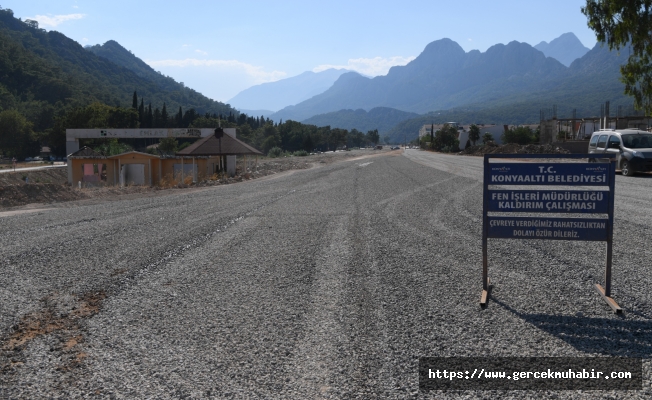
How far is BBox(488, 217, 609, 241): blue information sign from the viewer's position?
661cm

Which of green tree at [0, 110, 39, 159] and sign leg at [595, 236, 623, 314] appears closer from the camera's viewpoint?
sign leg at [595, 236, 623, 314]

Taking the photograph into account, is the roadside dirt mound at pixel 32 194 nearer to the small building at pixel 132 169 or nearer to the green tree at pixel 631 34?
the small building at pixel 132 169

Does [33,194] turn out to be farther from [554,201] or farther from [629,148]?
[629,148]

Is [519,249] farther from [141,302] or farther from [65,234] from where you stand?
[65,234]

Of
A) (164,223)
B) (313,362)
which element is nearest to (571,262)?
(313,362)

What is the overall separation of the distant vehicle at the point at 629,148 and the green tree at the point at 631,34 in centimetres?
525

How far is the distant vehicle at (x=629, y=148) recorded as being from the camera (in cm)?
2483

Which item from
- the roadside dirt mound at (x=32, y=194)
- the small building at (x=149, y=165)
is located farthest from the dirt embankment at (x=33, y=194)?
the small building at (x=149, y=165)

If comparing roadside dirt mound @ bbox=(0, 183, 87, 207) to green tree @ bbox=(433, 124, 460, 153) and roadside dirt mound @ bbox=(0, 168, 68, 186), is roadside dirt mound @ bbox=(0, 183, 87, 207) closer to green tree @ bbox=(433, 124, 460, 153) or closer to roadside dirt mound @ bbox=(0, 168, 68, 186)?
roadside dirt mound @ bbox=(0, 168, 68, 186)

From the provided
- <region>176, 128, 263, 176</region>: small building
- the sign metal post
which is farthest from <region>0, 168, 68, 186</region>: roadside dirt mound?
the sign metal post

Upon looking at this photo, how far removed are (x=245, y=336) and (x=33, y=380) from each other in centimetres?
194

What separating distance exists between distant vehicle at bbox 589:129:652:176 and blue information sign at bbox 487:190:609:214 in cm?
2032

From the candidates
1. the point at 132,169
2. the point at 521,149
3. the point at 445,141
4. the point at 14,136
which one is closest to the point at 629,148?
the point at 132,169

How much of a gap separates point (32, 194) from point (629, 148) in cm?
2677
